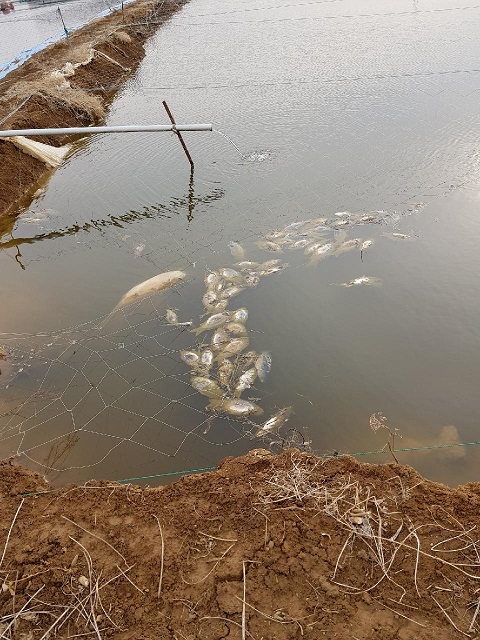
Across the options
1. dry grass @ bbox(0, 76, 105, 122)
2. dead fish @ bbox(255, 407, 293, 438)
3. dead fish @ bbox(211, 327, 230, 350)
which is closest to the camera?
dead fish @ bbox(255, 407, 293, 438)

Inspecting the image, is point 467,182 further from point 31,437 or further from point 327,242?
point 31,437

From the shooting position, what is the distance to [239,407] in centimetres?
585

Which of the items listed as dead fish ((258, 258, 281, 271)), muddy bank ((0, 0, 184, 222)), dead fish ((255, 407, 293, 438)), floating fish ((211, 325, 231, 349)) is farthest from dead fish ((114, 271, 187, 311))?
muddy bank ((0, 0, 184, 222))

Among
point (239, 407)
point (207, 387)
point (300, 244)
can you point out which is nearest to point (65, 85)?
point (300, 244)

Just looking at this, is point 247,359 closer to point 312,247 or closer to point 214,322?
point 214,322

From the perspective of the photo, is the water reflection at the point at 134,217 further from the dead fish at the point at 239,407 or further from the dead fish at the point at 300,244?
the dead fish at the point at 239,407

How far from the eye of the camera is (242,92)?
14930mm

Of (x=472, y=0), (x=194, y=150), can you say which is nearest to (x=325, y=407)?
(x=194, y=150)

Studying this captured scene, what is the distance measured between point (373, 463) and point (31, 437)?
15.0 ft

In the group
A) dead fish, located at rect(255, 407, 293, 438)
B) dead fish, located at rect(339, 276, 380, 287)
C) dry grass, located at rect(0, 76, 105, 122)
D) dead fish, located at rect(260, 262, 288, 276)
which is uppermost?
dry grass, located at rect(0, 76, 105, 122)

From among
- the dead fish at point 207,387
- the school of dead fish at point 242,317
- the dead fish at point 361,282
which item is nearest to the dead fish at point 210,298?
the school of dead fish at point 242,317

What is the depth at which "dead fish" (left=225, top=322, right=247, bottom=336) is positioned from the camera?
273 inches

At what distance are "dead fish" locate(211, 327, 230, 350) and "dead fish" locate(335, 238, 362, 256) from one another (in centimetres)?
287

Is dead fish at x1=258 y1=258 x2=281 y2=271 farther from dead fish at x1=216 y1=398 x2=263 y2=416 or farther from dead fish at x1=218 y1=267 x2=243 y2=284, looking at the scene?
dead fish at x1=216 y1=398 x2=263 y2=416
